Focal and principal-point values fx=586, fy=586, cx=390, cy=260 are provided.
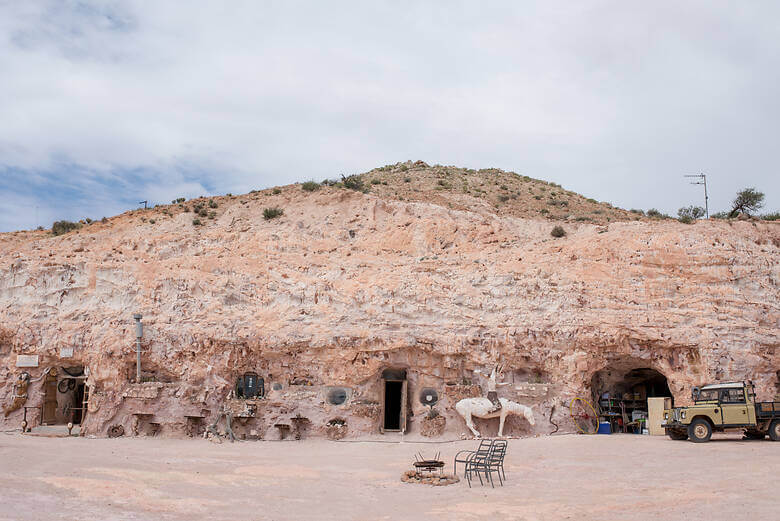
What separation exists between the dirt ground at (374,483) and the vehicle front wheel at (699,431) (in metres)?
0.47

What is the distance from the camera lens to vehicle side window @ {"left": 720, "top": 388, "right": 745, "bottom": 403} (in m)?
16.0

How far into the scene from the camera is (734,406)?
629 inches

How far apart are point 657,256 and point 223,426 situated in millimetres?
16427

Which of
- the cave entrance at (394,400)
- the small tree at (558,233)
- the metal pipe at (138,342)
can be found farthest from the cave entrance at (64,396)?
the small tree at (558,233)

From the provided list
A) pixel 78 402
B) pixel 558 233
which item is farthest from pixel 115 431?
pixel 558 233

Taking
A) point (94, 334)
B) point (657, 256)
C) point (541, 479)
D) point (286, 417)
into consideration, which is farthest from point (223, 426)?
point (657, 256)

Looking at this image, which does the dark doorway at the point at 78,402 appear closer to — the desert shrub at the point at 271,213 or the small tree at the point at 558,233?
the desert shrub at the point at 271,213

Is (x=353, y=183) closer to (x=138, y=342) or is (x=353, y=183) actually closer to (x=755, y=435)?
(x=138, y=342)

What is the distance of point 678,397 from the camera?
18.5m

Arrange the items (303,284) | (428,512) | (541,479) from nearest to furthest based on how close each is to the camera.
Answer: (428,512)
(541,479)
(303,284)

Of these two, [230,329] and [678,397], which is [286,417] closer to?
[230,329]

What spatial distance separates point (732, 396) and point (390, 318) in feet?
35.0

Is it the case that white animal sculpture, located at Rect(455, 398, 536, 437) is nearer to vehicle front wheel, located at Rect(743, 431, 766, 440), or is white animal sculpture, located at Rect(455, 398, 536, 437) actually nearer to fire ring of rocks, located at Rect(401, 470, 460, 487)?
vehicle front wheel, located at Rect(743, 431, 766, 440)

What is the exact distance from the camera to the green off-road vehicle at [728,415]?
52.2 feet
